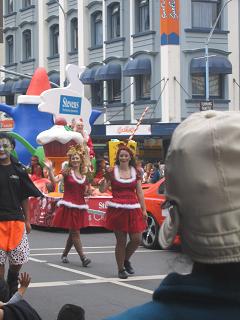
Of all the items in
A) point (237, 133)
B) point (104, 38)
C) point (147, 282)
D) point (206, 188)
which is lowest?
point (147, 282)

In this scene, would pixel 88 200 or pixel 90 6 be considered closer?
pixel 88 200

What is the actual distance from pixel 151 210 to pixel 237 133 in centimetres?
1171

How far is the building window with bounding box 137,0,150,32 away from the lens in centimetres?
3612

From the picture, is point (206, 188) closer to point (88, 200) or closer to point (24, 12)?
point (88, 200)

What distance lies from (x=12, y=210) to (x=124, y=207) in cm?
265

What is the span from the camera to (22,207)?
7.79 meters

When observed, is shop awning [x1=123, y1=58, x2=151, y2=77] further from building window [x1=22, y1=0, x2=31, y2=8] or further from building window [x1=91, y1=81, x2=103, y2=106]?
building window [x1=22, y1=0, x2=31, y2=8]

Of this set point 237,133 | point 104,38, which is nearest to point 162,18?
point 104,38

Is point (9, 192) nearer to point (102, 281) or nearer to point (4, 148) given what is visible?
point (4, 148)

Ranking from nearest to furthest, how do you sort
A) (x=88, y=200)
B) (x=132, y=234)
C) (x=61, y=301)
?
1. (x=61, y=301)
2. (x=132, y=234)
3. (x=88, y=200)

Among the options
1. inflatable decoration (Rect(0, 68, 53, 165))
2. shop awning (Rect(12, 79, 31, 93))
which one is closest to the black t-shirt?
inflatable decoration (Rect(0, 68, 53, 165))

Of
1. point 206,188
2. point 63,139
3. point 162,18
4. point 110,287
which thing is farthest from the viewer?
point 162,18

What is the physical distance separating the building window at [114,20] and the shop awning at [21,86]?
7.83 m

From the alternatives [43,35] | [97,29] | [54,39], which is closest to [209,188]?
[97,29]
